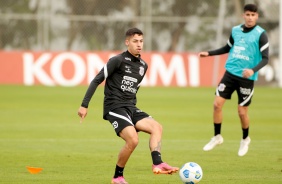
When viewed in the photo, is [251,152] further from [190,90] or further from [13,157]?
[190,90]

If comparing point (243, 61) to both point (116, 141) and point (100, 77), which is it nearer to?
point (116, 141)

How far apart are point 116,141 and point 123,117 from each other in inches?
213

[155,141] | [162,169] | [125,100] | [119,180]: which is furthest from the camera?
[125,100]

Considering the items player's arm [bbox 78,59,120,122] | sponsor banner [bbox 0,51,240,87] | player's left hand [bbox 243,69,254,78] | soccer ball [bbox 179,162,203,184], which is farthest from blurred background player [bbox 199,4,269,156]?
sponsor banner [bbox 0,51,240,87]

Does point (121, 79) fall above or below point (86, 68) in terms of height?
above

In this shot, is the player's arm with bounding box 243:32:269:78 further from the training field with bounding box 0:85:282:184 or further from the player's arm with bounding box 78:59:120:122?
the player's arm with bounding box 78:59:120:122

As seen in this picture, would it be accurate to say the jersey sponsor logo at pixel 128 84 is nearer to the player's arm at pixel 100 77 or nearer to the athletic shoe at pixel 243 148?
the player's arm at pixel 100 77

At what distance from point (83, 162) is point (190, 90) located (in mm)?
18187

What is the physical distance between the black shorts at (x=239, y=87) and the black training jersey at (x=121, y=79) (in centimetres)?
350

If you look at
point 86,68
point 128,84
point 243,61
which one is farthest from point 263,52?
point 86,68

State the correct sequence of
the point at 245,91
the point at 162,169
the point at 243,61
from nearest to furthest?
1. the point at 162,169
2. the point at 243,61
3. the point at 245,91

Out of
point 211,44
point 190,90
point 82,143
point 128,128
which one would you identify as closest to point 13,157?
point 82,143

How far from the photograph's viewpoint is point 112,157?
40.8ft

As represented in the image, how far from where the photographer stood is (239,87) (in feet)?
43.2
